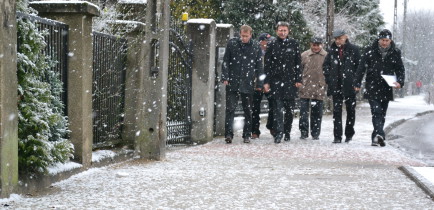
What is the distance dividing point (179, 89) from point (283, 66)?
1.85 m

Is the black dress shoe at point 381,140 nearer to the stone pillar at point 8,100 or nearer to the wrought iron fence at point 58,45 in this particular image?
the wrought iron fence at point 58,45

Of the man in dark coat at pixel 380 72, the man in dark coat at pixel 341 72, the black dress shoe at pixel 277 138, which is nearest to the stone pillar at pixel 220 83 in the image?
the black dress shoe at pixel 277 138

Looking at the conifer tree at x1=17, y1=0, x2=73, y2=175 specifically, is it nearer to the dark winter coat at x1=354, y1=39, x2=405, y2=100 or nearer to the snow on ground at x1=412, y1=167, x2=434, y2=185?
the snow on ground at x1=412, y1=167, x2=434, y2=185

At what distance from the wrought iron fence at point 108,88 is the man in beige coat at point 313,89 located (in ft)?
14.4

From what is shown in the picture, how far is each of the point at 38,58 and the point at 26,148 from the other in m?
0.81

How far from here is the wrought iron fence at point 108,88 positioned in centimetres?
788

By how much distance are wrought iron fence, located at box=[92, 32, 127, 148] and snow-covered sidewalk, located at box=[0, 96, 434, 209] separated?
511 millimetres

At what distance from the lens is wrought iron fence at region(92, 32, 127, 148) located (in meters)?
7.88

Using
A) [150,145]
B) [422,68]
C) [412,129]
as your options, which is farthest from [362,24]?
[422,68]

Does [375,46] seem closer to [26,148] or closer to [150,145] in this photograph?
[150,145]

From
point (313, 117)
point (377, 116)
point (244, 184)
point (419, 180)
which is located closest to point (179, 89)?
point (313, 117)

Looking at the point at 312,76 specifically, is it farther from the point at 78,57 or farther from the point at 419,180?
the point at 78,57

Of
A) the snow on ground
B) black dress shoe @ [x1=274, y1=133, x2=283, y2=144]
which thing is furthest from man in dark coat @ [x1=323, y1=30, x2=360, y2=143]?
the snow on ground

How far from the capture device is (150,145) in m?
8.55
